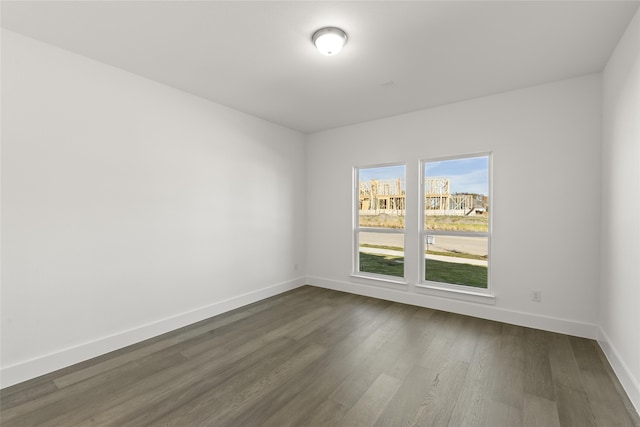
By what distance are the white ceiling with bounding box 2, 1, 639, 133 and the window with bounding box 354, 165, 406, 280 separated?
1.39 m

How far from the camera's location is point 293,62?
2.74 metres

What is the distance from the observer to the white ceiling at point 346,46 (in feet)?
6.64

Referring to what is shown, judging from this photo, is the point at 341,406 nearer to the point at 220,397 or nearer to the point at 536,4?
the point at 220,397

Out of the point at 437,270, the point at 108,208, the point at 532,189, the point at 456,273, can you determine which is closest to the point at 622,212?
the point at 532,189

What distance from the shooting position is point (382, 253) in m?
4.58

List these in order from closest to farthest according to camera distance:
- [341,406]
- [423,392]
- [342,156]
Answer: [341,406] < [423,392] < [342,156]

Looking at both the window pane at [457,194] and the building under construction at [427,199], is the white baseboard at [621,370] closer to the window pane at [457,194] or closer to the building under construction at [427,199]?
the window pane at [457,194]

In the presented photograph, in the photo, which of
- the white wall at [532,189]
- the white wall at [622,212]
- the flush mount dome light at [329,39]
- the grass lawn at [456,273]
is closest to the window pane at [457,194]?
the white wall at [532,189]

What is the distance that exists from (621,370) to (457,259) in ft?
6.15

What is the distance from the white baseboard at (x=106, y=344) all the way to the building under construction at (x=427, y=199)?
93.8 inches

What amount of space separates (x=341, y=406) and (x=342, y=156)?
12.2 ft

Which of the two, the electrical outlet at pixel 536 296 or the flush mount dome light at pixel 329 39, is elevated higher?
the flush mount dome light at pixel 329 39

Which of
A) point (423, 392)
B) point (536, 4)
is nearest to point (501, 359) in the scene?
point (423, 392)

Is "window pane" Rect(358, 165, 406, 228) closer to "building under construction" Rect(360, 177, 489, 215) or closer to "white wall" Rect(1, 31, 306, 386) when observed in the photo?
"building under construction" Rect(360, 177, 489, 215)
